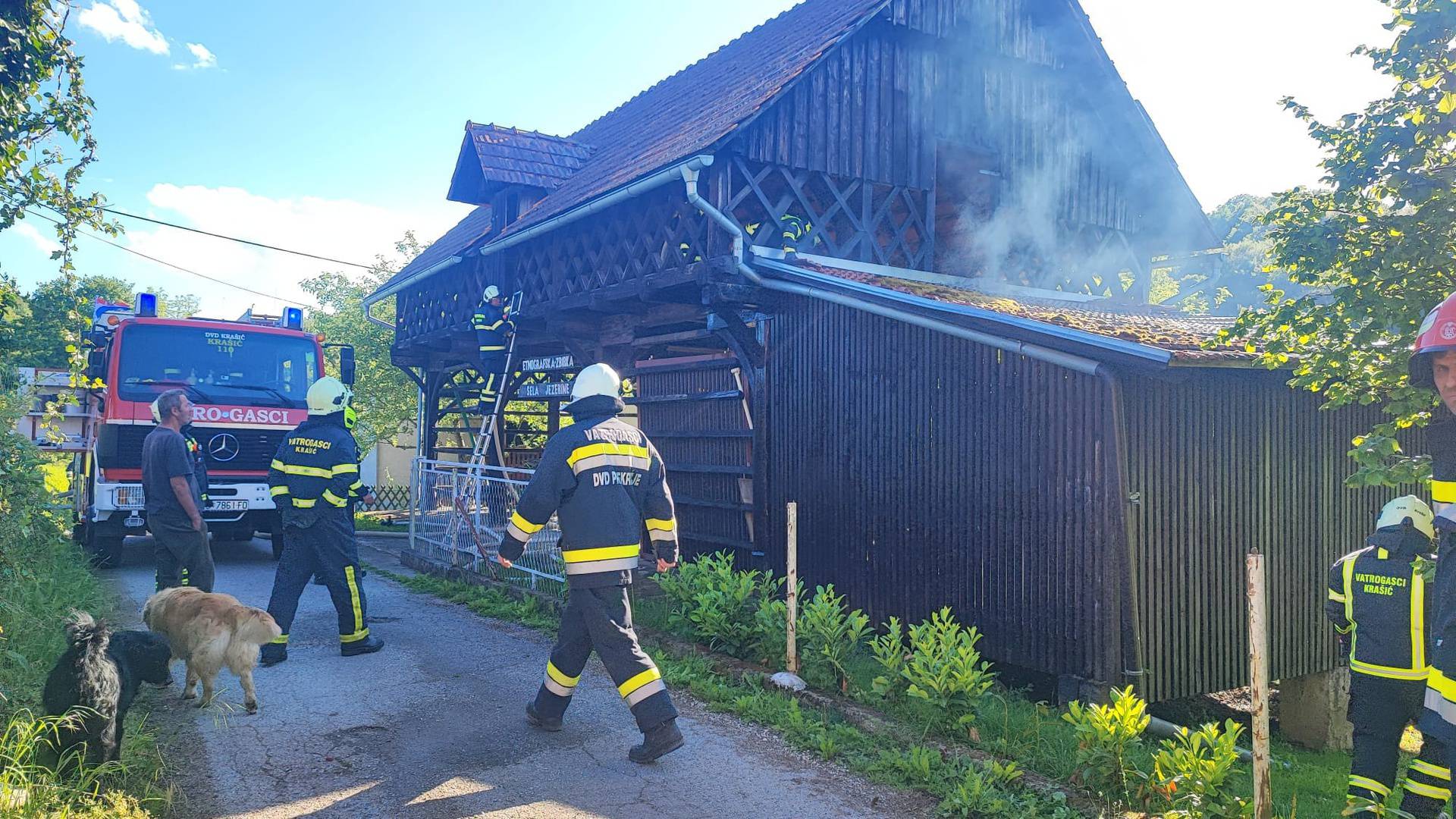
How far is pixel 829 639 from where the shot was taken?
233 inches

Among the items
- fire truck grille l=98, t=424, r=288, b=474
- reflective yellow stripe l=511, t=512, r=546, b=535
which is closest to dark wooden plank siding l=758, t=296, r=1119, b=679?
reflective yellow stripe l=511, t=512, r=546, b=535

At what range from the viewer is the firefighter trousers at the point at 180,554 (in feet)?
22.9

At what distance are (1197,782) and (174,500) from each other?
689 cm

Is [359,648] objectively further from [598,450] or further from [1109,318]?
[1109,318]

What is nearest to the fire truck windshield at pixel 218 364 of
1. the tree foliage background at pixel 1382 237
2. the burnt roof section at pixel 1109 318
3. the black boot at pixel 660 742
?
the burnt roof section at pixel 1109 318

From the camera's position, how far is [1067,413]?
6121mm

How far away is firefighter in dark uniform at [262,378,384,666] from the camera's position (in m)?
6.64

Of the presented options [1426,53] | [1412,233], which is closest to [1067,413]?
[1412,233]

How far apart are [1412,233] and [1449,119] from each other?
510mm

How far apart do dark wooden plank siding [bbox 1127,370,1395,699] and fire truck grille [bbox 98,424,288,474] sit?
858 centimetres

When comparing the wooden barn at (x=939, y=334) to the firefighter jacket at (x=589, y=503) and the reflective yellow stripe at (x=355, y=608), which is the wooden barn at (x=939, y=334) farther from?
the reflective yellow stripe at (x=355, y=608)

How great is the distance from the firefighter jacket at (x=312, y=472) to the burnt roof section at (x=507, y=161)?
8430 mm

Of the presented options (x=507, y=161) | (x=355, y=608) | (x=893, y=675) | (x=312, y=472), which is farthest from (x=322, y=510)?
(x=507, y=161)

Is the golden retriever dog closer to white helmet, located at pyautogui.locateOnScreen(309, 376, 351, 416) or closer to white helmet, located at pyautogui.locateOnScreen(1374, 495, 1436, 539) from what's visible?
white helmet, located at pyautogui.locateOnScreen(309, 376, 351, 416)
